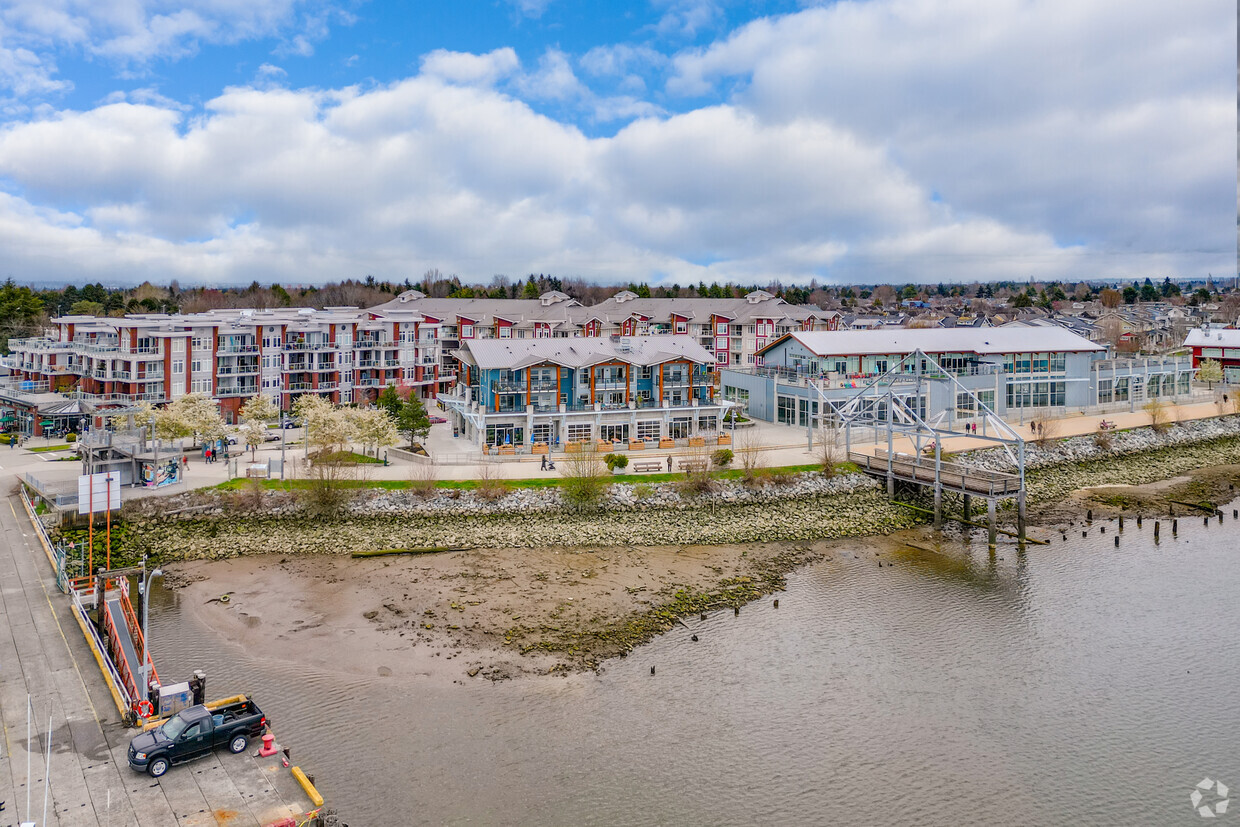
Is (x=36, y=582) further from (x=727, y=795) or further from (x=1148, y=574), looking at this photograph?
(x=1148, y=574)

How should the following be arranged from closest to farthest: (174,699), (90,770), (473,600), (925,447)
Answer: (90,770) < (174,699) < (473,600) < (925,447)

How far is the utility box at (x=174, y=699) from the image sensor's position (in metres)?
17.1

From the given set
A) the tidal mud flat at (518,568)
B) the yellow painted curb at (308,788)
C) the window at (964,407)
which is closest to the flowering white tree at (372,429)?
the tidal mud flat at (518,568)

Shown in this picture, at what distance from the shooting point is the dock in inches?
549

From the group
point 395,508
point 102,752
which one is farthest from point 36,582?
point 395,508

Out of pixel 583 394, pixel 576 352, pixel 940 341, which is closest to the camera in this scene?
pixel 583 394

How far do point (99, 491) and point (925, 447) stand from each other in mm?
38822

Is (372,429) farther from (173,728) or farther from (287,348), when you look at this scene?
(173,728)

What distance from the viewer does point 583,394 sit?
152ft

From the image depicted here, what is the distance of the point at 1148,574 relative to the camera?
A: 29766 mm

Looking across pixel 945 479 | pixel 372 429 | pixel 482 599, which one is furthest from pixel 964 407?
pixel 482 599

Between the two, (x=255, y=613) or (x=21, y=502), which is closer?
(x=255, y=613)

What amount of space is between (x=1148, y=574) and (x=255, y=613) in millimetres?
30850

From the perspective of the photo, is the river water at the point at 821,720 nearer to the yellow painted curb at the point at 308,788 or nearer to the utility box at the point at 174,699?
the yellow painted curb at the point at 308,788
